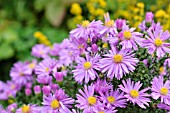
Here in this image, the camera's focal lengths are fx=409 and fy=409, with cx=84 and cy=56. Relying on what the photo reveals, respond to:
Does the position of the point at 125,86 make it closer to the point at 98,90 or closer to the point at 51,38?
the point at 98,90

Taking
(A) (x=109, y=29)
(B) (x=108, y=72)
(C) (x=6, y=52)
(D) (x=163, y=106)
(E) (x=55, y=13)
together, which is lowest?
(D) (x=163, y=106)

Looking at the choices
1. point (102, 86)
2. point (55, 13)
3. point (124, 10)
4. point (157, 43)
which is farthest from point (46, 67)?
point (55, 13)

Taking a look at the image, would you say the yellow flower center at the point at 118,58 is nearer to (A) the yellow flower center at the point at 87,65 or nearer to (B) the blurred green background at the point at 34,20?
(A) the yellow flower center at the point at 87,65

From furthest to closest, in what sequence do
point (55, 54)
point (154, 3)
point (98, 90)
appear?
point (154, 3) → point (55, 54) → point (98, 90)

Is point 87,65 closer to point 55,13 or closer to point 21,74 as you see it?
point 21,74

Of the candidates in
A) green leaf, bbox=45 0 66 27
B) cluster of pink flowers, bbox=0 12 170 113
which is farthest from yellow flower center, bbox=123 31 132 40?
green leaf, bbox=45 0 66 27

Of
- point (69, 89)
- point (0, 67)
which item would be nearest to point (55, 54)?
point (69, 89)
